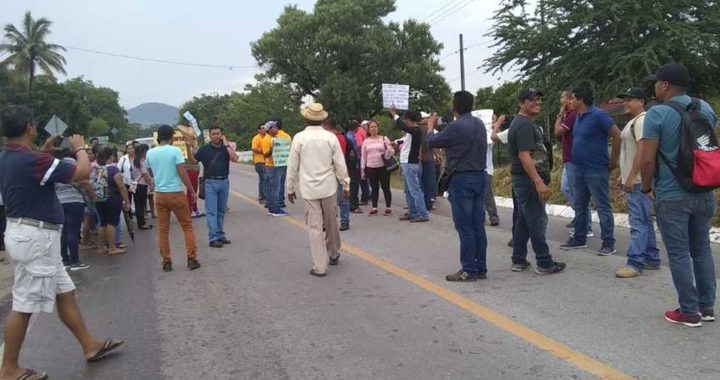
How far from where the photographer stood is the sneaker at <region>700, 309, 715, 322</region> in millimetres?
4746

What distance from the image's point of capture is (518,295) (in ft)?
18.7

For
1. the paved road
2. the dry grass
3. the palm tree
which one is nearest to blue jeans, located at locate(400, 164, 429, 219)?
the paved road

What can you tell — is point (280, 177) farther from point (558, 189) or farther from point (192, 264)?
point (558, 189)

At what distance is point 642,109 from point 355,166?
20.7 ft

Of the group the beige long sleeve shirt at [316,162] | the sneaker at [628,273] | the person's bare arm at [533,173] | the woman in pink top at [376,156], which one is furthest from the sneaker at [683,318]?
the woman in pink top at [376,156]

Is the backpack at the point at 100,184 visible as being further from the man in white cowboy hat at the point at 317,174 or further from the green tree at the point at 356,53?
the green tree at the point at 356,53

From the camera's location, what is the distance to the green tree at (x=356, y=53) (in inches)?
1454

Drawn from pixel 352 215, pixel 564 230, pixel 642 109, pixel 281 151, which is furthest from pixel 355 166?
pixel 642 109

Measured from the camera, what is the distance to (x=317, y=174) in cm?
704

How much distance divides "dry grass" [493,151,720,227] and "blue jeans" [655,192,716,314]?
14.5 feet

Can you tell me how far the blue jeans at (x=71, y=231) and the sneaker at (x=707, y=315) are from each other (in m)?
7.29

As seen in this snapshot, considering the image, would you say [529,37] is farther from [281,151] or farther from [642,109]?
[642,109]

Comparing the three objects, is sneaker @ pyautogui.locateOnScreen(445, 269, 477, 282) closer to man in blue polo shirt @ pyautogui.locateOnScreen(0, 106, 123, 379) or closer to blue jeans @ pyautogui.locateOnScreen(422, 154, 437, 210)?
man in blue polo shirt @ pyautogui.locateOnScreen(0, 106, 123, 379)

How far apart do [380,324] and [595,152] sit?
3518mm
